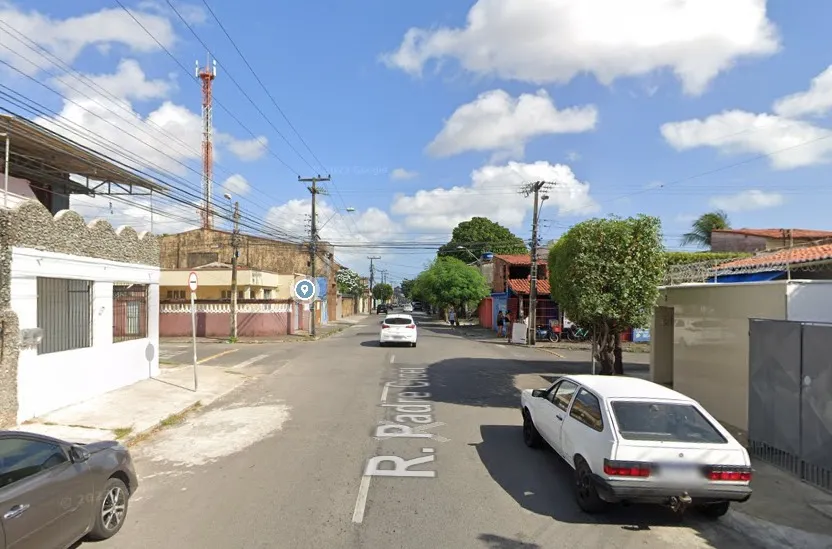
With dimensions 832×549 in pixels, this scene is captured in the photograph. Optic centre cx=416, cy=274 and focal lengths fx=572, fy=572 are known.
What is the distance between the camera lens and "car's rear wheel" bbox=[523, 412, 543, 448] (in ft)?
28.2

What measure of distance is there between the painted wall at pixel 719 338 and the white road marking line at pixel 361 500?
23.1 ft

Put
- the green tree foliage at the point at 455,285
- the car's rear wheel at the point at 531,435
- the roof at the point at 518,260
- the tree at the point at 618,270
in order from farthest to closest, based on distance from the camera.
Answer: the green tree foliage at the point at 455,285 < the roof at the point at 518,260 < the tree at the point at 618,270 < the car's rear wheel at the point at 531,435

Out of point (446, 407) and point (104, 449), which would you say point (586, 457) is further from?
point (446, 407)

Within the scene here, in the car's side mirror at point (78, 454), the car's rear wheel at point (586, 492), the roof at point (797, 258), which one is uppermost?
the roof at point (797, 258)

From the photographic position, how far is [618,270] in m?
12.2

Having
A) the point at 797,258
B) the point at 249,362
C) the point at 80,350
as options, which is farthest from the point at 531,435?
the point at 249,362

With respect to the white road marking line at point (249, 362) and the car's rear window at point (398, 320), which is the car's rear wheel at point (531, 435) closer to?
the white road marking line at point (249, 362)

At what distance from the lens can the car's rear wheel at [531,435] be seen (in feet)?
28.2

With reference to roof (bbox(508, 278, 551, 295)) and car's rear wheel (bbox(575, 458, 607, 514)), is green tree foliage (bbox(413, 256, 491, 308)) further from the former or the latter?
car's rear wheel (bbox(575, 458, 607, 514))

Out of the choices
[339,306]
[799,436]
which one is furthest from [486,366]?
[339,306]

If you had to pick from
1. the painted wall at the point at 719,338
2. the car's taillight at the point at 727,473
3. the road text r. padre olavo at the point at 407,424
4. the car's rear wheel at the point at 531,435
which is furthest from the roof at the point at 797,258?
the road text r. padre olavo at the point at 407,424

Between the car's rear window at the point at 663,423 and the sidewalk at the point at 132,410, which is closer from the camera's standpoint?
the car's rear window at the point at 663,423

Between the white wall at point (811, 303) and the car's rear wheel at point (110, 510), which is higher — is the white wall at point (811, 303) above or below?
above

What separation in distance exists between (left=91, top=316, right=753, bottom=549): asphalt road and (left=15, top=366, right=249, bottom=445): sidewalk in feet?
1.57
